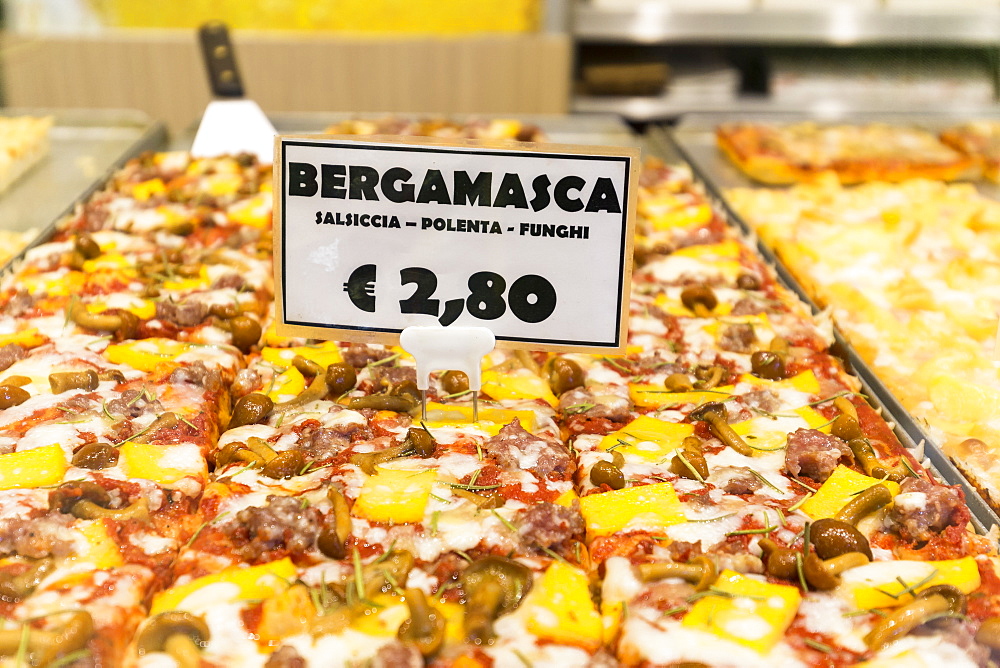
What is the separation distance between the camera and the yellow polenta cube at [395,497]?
208 centimetres

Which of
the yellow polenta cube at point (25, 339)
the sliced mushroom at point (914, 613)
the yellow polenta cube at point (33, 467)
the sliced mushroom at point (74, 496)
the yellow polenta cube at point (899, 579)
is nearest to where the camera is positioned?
the sliced mushroom at point (914, 613)

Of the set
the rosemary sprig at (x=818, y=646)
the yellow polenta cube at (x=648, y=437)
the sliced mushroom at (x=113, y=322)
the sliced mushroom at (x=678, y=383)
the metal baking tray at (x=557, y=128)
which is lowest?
the rosemary sprig at (x=818, y=646)

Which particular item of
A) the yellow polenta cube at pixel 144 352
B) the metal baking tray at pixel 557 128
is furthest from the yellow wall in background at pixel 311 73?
the yellow polenta cube at pixel 144 352

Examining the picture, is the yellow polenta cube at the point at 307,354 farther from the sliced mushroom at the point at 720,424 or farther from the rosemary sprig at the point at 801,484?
the rosemary sprig at the point at 801,484

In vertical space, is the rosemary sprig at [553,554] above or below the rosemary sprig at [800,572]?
below

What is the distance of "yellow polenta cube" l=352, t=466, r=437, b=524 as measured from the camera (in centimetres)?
208

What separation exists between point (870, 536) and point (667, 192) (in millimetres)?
2481

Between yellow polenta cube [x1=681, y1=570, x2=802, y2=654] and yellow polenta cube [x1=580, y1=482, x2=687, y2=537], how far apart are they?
0.23 m

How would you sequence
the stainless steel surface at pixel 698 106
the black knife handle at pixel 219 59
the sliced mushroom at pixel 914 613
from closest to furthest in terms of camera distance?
the sliced mushroom at pixel 914 613, the black knife handle at pixel 219 59, the stainless steel surface at pixel 698 106

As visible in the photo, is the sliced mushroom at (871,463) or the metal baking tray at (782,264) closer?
the sliced mushroom at (871,463)

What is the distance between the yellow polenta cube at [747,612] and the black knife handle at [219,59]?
146 inches

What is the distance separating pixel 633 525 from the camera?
2084 mm

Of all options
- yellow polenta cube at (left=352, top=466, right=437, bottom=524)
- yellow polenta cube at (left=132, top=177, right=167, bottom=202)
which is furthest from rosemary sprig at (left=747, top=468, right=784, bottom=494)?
yellow polenta cube at (left=132, top=177, right=167, bottom=202)

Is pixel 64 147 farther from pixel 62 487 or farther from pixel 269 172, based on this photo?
pixel 62 487
